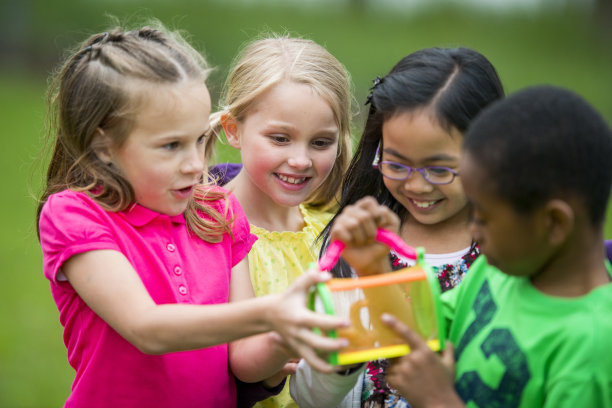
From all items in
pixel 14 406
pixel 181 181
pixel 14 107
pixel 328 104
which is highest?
pixel 14 107

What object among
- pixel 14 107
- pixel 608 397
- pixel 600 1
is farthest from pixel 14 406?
pixel 600 1

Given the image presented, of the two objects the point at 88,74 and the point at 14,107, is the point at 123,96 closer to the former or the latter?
the point at 88,74

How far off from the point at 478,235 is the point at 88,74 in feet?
4.78

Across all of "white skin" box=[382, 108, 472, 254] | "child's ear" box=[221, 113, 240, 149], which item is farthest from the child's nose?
"child's ear" box=[221, 113, 240, 149]

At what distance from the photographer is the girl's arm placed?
7.14ft

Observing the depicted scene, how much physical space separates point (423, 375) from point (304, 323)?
423 millimetres

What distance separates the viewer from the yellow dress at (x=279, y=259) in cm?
333

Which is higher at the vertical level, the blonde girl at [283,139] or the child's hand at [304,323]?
the blonde girl at [283,139]

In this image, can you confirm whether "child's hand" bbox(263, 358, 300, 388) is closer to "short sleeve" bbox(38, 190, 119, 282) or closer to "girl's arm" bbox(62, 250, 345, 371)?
"girl's arm" bbox(62, 250, 345, 371)

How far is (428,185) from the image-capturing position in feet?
9.60

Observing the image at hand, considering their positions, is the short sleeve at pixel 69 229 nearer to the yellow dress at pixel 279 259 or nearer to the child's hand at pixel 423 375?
the yellow dress at pixel 279 259

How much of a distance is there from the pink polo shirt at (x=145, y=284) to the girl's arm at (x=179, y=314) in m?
0.09

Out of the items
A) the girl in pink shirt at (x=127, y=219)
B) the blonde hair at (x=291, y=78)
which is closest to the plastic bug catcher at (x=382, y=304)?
the girl in pink shirt at (x=127, y=219)

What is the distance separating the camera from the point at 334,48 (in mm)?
16859
